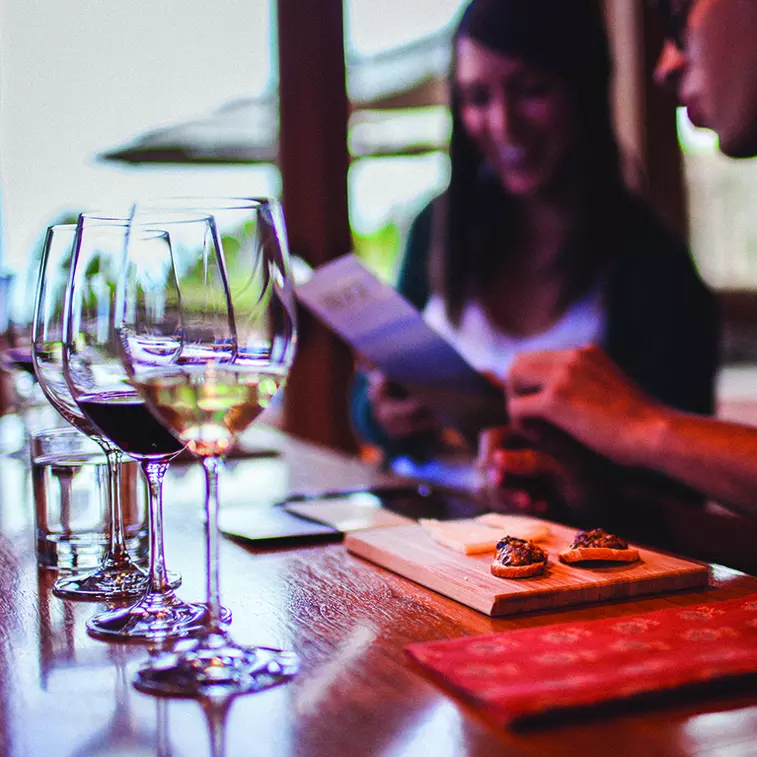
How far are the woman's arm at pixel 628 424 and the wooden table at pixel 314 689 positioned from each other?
392 millimetres

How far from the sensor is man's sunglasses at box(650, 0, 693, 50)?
1380 millimetres

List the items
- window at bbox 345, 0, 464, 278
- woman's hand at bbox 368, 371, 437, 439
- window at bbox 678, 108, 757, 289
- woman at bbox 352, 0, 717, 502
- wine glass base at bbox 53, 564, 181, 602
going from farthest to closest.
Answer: window at bbox 678, 108, 757, 289 → window at bbox 345, 0, 464, 278 → woman at bbox 352, 0, 717, 502 → woman's hand at bbox 368, 371, 437, 439 → wine glass base at bbox 53, 564, 181, 602

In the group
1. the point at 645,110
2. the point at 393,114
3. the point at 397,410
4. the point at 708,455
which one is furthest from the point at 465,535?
the point at 645,110

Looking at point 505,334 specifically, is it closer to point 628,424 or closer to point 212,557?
point 628,424

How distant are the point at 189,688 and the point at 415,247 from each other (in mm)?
1979

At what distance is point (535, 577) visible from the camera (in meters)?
0.66

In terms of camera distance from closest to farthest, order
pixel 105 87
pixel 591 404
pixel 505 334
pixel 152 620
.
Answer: pixel 152 620
pixel 591 404
pixel 505 334
pixel 105 87

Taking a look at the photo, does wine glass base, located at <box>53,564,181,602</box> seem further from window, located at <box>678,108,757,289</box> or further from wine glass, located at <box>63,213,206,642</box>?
window, located at <box>678,108,757,289</box>

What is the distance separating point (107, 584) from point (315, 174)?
2.50 metres

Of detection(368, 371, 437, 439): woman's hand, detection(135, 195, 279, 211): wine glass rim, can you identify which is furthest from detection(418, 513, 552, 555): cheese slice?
detection(368, 371, 437, 439): woman's hand

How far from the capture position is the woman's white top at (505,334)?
6.54 ft

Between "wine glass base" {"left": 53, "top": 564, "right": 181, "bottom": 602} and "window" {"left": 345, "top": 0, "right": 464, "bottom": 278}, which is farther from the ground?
"window" {"left": 345, "top": 0, "right": 464, "bottom": 278}

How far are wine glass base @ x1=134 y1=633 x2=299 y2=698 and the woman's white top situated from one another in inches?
54.3

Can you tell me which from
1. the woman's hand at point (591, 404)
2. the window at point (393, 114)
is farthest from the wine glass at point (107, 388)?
the window at point (393, 114)
